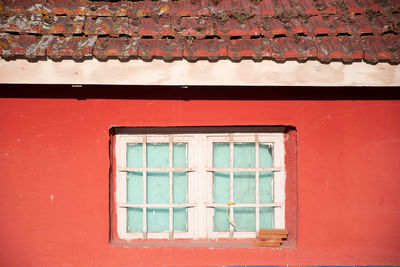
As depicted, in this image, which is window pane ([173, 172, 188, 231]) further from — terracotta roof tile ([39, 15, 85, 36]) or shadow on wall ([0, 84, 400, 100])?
terracotta roof tile ([39, 15, 85, 36])

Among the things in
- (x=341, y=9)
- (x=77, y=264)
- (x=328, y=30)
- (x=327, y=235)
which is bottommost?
(x=77, y=264)

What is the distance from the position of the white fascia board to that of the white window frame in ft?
2.49

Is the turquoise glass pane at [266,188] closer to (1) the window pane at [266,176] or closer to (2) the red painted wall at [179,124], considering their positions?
(1) the window pane at [266,176]

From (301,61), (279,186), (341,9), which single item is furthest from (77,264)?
(341,9)

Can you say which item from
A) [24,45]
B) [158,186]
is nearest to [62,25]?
[24,45]

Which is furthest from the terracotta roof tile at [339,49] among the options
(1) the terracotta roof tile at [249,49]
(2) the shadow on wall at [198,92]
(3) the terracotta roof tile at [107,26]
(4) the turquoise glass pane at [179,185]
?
(4) the turquoise glass pane at [179,185]

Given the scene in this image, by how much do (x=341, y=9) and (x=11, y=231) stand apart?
348cm

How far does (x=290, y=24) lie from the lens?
3355mm

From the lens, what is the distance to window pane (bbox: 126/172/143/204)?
154 inches

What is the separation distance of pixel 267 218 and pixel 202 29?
1.89m

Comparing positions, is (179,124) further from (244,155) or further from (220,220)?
(220,220)

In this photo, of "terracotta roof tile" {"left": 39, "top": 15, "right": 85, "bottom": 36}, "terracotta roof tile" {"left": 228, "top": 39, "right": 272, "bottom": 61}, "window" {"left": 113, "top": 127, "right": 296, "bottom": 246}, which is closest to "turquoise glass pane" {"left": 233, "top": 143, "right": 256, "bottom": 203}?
"window" {"left": 113, "top": 127, "right": 296, "bottom": 246}

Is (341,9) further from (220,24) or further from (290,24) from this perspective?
(220,24)

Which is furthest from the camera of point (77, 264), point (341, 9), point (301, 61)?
point (77, 264)
